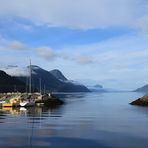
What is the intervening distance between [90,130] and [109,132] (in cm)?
294

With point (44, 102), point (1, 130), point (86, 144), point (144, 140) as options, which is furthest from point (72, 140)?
point (44, 102)

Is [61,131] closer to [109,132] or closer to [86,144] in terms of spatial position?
[109,132]

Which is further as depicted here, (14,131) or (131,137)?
(14,131)

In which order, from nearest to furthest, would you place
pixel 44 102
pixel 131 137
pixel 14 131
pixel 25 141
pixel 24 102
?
pixel 25 141 → pixel 131 137 → pixel 14 131 → pixel 24 102 → pixel 44 102

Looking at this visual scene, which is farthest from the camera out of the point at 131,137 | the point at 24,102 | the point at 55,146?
the point at 24,102

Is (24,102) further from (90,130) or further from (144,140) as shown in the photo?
(144,140)

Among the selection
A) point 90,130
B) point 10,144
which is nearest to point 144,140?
point 90,130

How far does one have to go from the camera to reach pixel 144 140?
37.2 meters

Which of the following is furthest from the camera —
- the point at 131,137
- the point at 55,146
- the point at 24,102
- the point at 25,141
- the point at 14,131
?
the point at 24,102

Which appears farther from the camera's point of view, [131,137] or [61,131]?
[61,131]

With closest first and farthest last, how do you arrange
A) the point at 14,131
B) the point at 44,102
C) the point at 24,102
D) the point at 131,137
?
the point at 131,137
the point at 14,131
the point at 24,102
the point at 44,102

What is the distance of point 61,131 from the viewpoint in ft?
145

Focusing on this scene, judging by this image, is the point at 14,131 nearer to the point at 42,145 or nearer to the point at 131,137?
the point at 42,145

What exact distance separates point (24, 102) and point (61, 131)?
2554 inches
